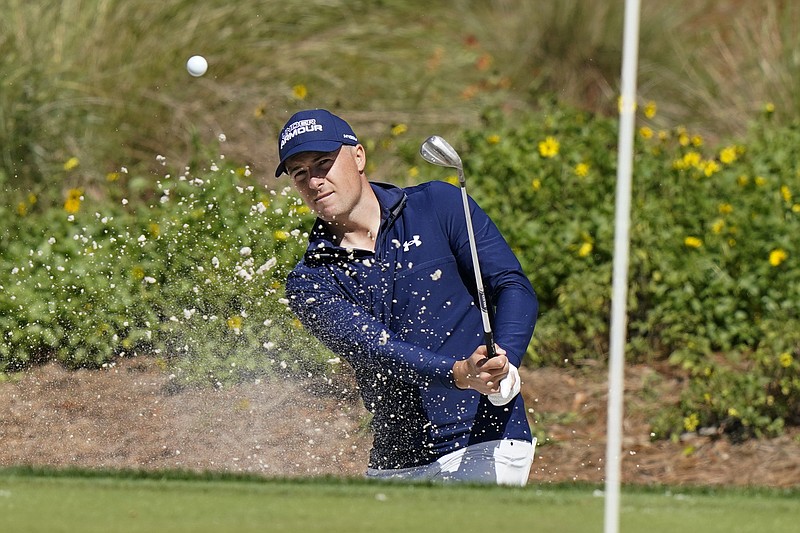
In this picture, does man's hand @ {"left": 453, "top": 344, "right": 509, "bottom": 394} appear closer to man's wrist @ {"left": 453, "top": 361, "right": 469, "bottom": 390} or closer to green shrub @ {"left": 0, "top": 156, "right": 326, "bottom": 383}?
man's wrist @ {"left": 453, "top": 361, "right": 469, "bottom": 390}

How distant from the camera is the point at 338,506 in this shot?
3.56 m

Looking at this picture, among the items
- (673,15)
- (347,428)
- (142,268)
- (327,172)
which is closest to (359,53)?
(673,15)

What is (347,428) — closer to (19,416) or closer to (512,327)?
(19,416)

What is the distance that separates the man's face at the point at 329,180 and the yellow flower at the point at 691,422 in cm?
261

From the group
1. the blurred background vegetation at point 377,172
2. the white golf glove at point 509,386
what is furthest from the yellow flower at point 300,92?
the white golf glove at point 509,386

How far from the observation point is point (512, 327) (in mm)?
4469

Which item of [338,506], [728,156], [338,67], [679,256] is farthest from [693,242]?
[338,506]

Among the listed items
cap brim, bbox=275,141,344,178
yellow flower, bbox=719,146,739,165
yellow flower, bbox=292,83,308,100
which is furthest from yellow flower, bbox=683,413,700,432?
yellow flower, bbox=292,83,308,100

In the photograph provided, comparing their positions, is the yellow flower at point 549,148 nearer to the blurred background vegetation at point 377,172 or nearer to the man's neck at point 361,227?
the blurred background vegetation at point 377,172

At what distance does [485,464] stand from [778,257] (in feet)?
9.73

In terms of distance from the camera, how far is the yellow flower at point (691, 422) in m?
6.61

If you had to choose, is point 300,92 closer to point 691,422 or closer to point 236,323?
point 236,323

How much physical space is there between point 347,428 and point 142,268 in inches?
55.5

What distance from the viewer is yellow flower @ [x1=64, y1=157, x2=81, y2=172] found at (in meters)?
8.20
